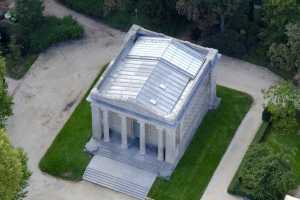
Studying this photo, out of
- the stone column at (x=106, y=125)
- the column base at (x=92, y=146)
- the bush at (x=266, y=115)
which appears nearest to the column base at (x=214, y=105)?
the bush at (x=266, y=115)

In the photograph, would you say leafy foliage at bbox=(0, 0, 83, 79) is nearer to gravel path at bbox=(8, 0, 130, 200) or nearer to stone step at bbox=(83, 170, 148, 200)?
gravel path at bbox=(8, 0, 130, 200)

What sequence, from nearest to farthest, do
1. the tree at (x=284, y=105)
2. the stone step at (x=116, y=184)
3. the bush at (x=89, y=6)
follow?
the stone step at (x=116, y=184) → the tree at (x=284, y=105) → the bush at (x=89, y=6)

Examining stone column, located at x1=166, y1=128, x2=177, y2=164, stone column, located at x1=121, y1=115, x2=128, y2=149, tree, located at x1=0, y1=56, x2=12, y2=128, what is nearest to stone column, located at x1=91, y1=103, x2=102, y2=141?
stone column, located at x1=121, y1=115, x2=128, y2=149

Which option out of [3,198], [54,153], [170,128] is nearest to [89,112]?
[54,153]

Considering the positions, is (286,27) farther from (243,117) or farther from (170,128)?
(170,128)

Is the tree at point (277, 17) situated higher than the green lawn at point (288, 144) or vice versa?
the tree at point (277, 17)

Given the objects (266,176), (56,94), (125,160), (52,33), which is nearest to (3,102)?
(56,94)

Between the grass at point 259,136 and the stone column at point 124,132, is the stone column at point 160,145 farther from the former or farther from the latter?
the grass at point 259,136

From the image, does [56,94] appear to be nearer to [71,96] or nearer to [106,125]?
[71,96]
